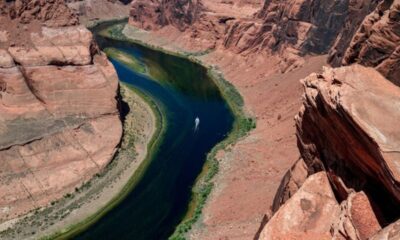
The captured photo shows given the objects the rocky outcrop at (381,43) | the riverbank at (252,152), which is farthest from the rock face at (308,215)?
the rocky outcrop at (381,43)

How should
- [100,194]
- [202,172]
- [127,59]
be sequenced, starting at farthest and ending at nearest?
[127,59], [202,172], [100,194]

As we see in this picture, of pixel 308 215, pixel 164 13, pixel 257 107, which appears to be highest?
pixel 308 215

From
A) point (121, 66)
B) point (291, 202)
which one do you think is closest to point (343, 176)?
point (291, 202)

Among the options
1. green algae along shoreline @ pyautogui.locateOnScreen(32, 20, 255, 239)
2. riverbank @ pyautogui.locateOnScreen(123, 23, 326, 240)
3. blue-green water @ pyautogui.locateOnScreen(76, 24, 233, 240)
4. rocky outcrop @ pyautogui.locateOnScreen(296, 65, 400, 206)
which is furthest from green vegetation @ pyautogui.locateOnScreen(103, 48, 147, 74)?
rocky outcrop @ pyautogui.locateOnScreen(296, 65, 400, 206)

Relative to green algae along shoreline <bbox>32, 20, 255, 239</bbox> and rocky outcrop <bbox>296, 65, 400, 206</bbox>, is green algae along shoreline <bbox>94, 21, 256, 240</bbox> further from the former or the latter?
rocky outcrop <bbox>296, 65, 400, 206</bbox>

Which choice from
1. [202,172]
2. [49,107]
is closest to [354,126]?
[202,172]

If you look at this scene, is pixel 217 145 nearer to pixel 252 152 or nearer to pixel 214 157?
pixel 214 157

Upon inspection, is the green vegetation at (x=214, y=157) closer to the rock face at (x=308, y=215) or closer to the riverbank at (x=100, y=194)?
the riverbank at (x=100, y=194)
